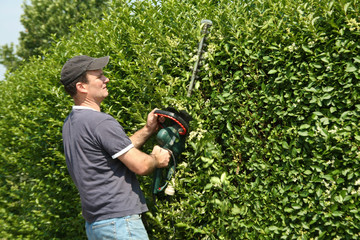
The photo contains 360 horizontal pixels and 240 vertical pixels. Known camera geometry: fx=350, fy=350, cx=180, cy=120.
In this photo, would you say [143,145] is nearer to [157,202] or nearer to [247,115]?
[157,202]

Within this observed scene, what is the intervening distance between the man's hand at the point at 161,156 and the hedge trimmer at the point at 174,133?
0.05m

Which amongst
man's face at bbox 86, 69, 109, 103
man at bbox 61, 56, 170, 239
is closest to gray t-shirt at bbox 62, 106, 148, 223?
man at bbox 61, 56, 170, 239

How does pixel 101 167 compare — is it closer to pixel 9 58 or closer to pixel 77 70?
pixel 77 70

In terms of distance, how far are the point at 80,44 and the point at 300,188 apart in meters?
3.18

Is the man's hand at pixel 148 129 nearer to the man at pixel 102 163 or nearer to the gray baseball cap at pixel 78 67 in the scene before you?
the man at pixel 102 163

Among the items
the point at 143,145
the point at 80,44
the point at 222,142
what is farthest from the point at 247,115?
the point at 80,44

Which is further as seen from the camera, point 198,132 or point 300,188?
point 198,132

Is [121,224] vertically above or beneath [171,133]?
beneath

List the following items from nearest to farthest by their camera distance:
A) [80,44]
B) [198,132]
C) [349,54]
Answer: [349,54] → [198,132] → [80,44]

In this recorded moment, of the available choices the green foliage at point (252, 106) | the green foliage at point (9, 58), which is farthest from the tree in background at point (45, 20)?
the green foliage at point (252, 106)

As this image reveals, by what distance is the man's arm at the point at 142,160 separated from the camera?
96.6 inches

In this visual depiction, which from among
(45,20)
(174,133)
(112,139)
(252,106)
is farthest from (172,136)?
(45,20)

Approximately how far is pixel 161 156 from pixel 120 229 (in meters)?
0.61

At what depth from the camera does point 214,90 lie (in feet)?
Result: 9.19
